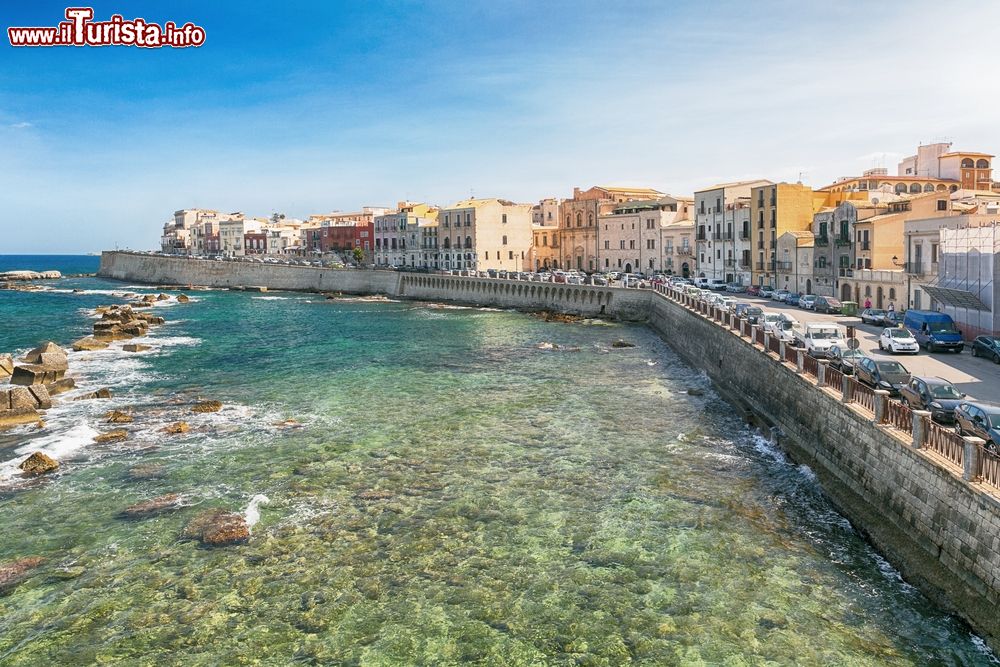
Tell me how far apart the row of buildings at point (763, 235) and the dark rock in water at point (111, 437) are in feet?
132

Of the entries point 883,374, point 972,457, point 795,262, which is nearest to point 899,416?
point 972,457

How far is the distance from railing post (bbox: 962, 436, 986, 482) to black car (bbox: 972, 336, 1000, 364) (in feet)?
70.8

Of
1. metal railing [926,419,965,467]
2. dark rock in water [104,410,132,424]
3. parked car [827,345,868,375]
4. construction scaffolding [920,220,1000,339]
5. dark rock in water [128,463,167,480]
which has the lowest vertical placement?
dark rock in water [128,463,167,480]

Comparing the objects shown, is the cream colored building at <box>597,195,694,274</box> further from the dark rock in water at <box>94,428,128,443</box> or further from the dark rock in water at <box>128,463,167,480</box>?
the dark rock in water at <box>128,463,167,480</box>

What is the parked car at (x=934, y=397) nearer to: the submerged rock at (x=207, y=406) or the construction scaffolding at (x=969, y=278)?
the construction scaffolding at (x=969, y=278)

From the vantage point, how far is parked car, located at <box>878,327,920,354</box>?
3519cm

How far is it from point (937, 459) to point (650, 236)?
90.8 meters

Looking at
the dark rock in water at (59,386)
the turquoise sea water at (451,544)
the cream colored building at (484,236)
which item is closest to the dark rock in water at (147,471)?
the turquoise sea water at (451,544)

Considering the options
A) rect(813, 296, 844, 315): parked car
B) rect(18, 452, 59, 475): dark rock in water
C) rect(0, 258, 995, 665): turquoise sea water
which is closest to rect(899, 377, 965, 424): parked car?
rect(0, 258, 995, 665): turquoise sea water

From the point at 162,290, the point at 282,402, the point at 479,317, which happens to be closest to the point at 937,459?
Answer: the point at 282,402

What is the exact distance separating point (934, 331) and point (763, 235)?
43.0 meters

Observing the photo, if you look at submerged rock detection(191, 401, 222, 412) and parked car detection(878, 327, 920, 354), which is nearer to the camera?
submerged rock detection(191, 401, 222, 412)

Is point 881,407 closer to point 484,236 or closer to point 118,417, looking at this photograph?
point 118,417

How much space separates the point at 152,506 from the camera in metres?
21.0
